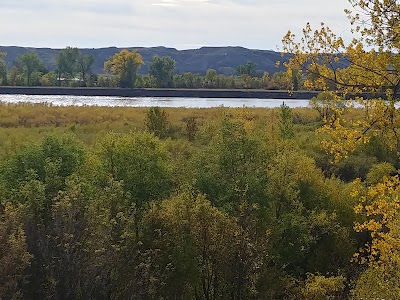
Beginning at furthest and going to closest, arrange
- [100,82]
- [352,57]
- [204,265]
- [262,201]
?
[100,82] < [262,201] < [204,265] < [352,57]

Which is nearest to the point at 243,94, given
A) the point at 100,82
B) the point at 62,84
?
the point at 100,82

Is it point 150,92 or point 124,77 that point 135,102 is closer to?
point 150,92

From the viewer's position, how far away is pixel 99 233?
12.8 m

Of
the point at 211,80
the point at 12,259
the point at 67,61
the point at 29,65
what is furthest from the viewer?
the point at 67,61

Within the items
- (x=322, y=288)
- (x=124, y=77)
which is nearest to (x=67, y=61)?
(x=124, y=77)

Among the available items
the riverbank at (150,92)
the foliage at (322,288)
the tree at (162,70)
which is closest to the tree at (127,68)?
the riverbank at (150,92)

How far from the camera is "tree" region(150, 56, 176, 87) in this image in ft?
371

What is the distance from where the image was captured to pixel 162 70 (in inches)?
4429

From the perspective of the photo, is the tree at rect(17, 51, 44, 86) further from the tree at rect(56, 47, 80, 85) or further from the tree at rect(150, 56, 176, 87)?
the tree at rect(150, 56, 176, 87)

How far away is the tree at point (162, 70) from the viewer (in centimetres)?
11294

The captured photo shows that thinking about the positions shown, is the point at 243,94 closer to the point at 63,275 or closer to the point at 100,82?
the point at 100,82

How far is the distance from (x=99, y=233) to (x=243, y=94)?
91726 millimetres

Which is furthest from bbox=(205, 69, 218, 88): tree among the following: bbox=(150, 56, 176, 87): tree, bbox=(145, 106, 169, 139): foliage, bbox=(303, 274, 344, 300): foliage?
bbox=(303, 274, 344, 300): foliage

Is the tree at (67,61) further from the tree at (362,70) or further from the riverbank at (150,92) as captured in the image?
the tree at (362,70)
